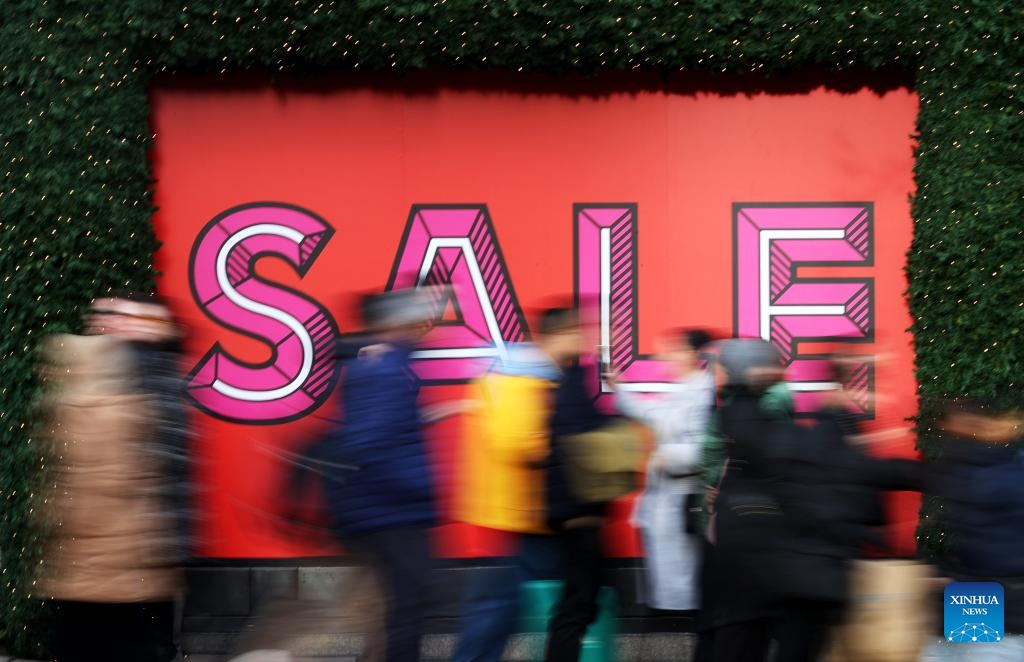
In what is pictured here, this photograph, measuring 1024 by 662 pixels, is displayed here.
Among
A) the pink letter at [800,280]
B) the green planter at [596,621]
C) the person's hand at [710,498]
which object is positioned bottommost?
the green planter at [596,621]

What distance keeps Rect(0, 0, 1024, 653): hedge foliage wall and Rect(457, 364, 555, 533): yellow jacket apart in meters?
2.92

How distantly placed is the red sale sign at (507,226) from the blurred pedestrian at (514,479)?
2293mm

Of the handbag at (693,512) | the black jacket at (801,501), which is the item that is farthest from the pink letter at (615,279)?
the black jacket at (801,501)

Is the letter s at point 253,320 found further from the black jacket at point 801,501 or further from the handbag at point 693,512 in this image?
the black jacket at point 801,501

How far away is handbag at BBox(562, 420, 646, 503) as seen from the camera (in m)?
4.43

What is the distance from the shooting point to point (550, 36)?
6527mm

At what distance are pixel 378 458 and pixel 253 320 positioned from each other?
127 inches

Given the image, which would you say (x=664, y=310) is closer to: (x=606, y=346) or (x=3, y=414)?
(x=606, y=346)

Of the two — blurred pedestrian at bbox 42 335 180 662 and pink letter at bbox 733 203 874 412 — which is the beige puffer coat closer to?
blurred pedestrian at bbox 42 335 180 662

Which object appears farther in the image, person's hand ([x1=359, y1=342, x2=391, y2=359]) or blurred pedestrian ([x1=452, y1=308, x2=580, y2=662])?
blurred pedestrian ([x1=452, y1=308, x2=580, y2=662])

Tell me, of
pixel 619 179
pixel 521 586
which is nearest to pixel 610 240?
pixel 619 179

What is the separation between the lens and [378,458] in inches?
158

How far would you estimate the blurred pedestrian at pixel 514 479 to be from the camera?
4473 mm

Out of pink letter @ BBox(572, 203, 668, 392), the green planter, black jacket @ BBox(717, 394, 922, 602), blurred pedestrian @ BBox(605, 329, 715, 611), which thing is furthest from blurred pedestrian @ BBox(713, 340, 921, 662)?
pink letter @ BBox(572, 203, 668, 392)
